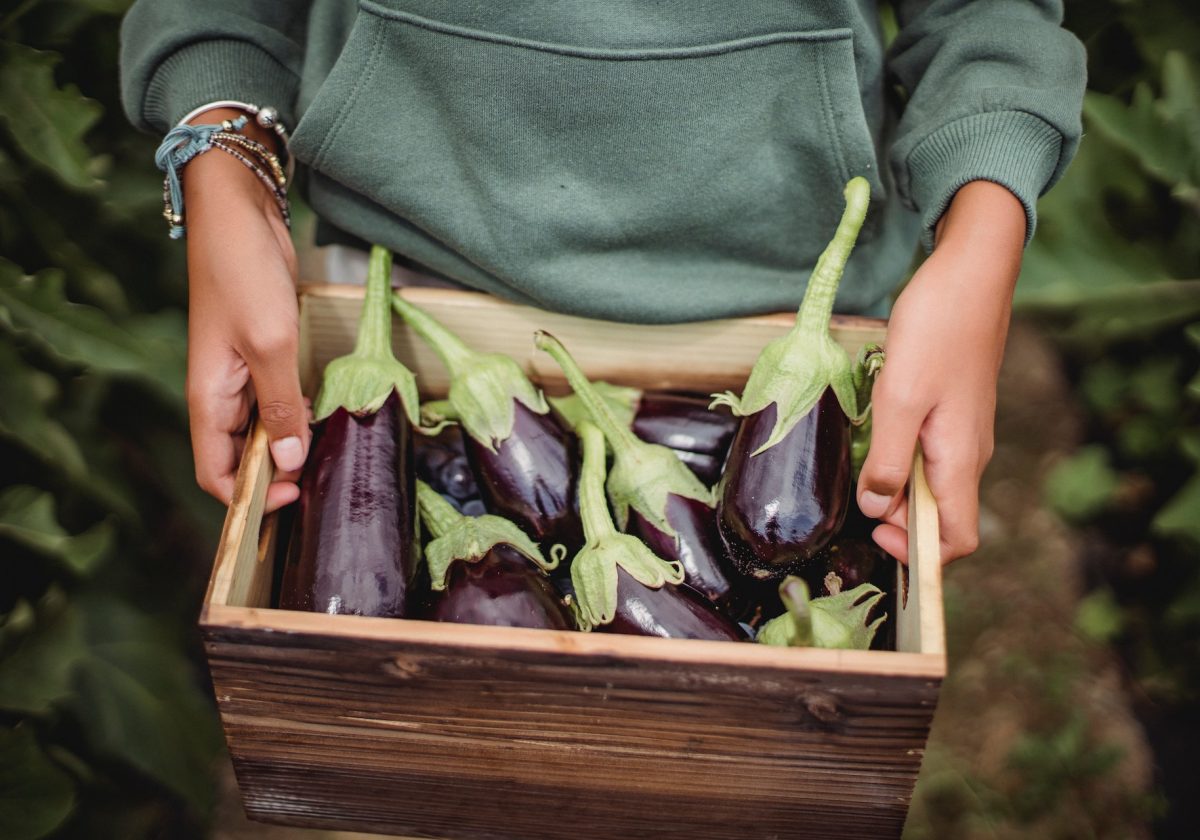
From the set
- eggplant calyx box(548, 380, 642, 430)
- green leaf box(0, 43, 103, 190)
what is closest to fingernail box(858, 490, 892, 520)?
eggplant calyx box(548, 380, 642, 430)

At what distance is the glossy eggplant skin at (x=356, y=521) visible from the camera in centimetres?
80

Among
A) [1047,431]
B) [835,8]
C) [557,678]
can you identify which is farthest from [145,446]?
[1047,431]

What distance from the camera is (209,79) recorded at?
0.99 m

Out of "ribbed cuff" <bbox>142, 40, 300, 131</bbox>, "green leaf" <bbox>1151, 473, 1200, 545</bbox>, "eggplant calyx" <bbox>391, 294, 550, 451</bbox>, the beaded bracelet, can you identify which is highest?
"ribbed cuff" <bbox>142, 40, 300, 131</bbox>

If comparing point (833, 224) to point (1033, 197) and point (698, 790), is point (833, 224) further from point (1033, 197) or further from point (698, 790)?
point (698, 790)

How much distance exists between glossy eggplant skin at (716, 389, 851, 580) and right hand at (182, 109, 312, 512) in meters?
0.40

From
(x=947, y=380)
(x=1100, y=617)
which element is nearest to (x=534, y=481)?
(x=947, y=380)

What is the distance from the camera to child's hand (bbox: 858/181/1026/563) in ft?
2.67

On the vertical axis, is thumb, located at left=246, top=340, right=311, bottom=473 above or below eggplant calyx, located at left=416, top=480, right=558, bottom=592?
above

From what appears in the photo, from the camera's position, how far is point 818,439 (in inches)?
33.1

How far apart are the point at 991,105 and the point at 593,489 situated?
521mm

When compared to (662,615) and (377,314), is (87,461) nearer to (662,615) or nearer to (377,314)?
(377,314)

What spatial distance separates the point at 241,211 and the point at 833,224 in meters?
0.60

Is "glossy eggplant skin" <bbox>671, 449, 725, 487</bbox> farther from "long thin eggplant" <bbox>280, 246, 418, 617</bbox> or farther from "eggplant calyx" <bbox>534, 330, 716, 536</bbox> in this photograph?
"long thin eggplant" <bbox>280, 246, 418, 617</bbox>
